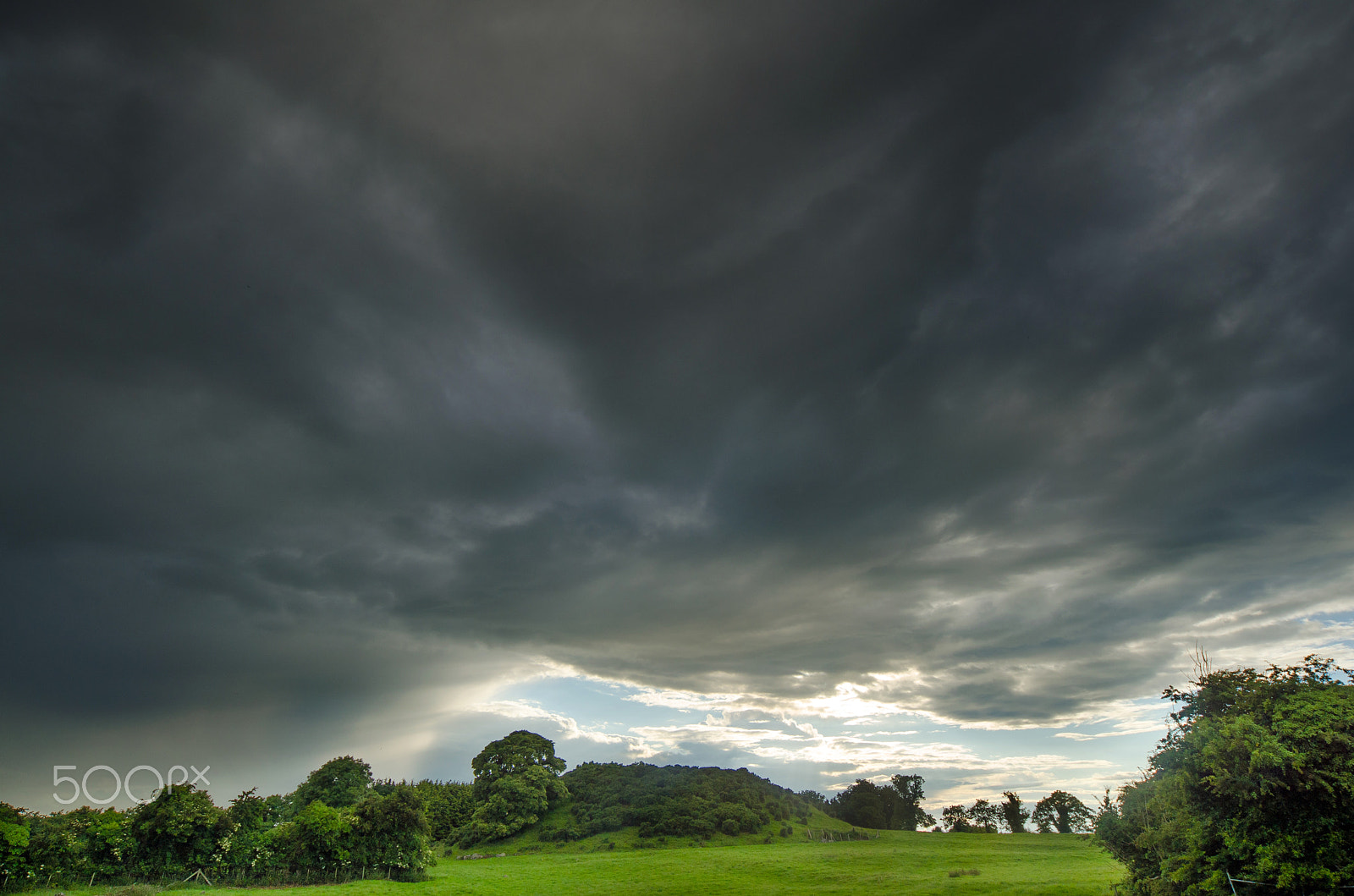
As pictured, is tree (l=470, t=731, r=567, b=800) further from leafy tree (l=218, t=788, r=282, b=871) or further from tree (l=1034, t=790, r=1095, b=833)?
tree (l=1034, t=790, r=1095, b=833)

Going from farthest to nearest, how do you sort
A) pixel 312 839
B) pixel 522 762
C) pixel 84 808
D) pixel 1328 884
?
pixel 522 762
pixel 312 839
pixel 84 808
pixel 1328 884

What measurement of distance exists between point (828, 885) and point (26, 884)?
64869mm

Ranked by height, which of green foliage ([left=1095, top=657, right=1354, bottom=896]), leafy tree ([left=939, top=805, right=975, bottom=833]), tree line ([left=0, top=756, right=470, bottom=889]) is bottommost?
leafy tree ([left=939, top=805, right=975, bottom=833])

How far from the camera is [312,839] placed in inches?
2058

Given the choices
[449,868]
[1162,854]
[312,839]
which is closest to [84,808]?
[312,839]

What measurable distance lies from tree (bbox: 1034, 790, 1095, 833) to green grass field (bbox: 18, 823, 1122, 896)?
36115mm

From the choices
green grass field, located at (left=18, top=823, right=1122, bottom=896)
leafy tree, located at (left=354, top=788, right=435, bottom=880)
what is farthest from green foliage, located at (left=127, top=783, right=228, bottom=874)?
leafy tree, located at (left=354, top=788, right=435, bottom=880)

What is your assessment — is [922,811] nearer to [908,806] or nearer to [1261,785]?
[908,806]

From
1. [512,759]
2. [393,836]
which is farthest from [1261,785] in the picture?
[512,759]

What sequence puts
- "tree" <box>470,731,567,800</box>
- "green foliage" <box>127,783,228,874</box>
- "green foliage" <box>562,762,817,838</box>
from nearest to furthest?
"green foliage" <box>127,783,228,874</box> → "green foliage" <box>562,762,817,838</box> → "tree" <box>470,731,567,800</box>

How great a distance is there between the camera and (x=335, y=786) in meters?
90.9

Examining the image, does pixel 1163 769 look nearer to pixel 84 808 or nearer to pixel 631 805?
pixel 84 808

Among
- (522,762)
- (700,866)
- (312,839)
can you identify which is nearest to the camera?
(312,839)

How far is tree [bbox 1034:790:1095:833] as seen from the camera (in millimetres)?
127000
